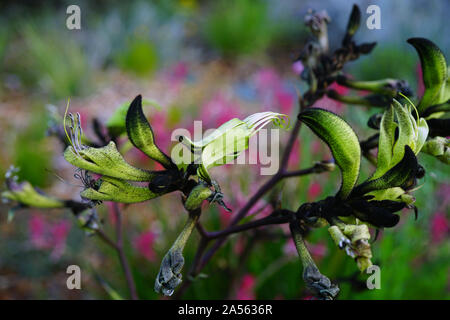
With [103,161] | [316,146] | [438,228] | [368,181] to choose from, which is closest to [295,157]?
[316,146]

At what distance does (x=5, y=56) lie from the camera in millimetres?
3984

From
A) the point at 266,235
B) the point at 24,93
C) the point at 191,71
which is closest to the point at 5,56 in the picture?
the point at 24,93

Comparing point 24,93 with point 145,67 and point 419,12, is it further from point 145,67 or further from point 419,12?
point 419,12

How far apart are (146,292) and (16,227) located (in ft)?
4.08

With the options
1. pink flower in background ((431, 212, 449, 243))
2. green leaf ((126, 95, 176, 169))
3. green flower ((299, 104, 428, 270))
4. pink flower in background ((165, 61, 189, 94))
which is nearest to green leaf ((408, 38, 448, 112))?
green flower ((299, 104, 428, 270))

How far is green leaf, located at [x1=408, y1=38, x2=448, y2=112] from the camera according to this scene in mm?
662

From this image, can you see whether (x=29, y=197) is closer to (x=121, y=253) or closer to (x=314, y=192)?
(x=121, y=253)

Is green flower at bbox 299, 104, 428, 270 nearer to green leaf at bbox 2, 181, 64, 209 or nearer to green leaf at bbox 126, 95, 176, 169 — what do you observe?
green leaf at bbox 126, 95, 176, 169

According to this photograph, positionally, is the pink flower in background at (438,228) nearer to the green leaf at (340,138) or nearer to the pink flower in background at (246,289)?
the pink flower in background at (246,289)

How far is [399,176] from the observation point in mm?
553

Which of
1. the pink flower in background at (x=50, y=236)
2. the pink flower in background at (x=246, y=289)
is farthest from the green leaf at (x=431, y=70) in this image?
the pink flower in background at (x=50, y=236)

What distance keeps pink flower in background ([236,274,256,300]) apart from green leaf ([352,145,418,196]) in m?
0.60

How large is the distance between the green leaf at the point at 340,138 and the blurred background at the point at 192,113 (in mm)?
244

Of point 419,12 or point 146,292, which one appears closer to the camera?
point 146,292
